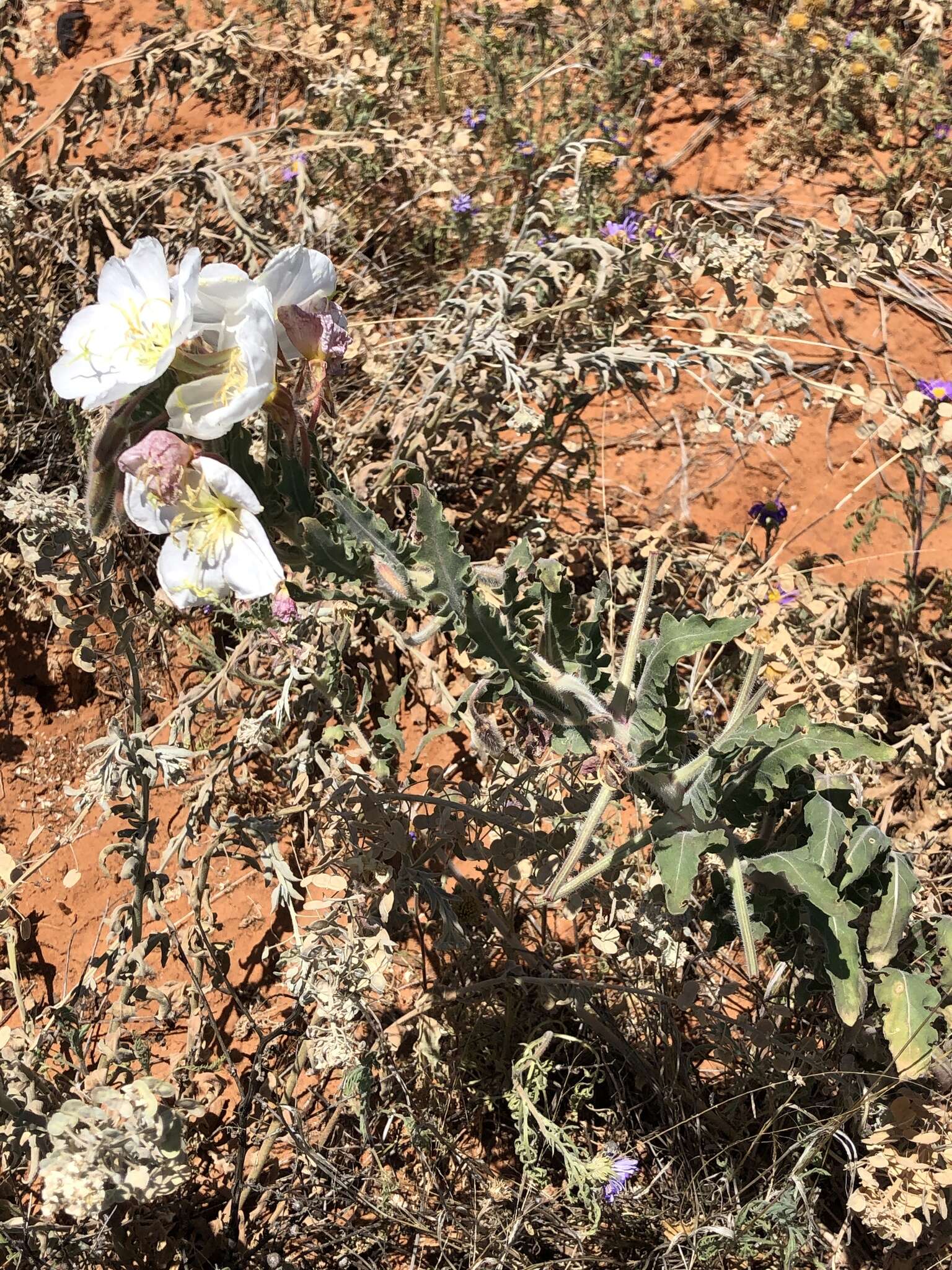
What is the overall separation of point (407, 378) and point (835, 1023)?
2201 millimetres

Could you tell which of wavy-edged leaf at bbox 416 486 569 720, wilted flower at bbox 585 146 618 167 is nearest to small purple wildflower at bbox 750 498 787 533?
wilted flower at bbox 585 146 618 167

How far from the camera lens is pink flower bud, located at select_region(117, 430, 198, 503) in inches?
47.5

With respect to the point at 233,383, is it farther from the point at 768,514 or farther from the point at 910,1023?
the point at 768,514

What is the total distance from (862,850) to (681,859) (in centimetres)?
31

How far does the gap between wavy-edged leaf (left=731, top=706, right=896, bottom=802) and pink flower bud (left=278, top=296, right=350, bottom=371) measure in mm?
811

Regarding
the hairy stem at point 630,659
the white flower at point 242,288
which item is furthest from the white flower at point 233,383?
the hairy stem at point 630,659

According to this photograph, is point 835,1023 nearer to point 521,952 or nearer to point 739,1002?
point 739,1002

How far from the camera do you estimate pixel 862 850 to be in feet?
5.09

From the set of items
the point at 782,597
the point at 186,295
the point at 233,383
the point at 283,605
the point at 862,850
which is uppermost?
the point at 186,295

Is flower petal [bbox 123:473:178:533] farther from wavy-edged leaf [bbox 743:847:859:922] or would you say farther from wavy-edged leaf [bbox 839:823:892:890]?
wavy-edged leaf [bbox 839:823:892:890]

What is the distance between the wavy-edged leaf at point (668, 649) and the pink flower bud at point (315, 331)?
602mm

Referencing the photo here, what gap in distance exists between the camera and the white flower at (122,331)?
1244 mm

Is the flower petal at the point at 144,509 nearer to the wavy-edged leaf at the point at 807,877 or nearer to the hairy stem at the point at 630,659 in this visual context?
the hairy stem at the point at 630,659

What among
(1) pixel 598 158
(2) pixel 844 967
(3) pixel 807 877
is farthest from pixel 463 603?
(1) pixel 598 158
